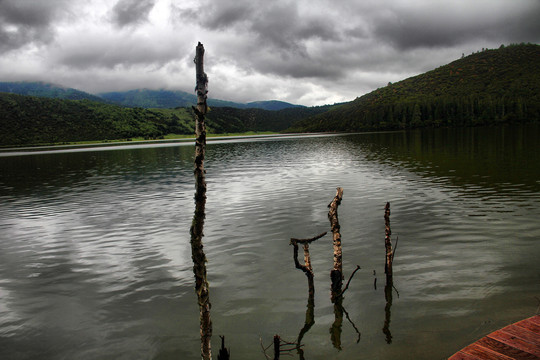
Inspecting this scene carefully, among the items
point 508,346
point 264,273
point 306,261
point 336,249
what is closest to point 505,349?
point 508,346

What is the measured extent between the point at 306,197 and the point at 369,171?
1909cm

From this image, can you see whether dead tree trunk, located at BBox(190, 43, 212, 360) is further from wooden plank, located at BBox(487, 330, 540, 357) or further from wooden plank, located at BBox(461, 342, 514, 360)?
wooden plank, located at BBox(487, 330, 540, 357)

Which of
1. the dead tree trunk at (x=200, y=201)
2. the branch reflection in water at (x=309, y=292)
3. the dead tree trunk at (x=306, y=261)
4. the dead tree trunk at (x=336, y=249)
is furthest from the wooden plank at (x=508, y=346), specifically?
the dead tree trunk at (x=200, y=201)

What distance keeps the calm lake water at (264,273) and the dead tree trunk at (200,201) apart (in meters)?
3.63

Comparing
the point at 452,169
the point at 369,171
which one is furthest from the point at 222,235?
the point at 452,169

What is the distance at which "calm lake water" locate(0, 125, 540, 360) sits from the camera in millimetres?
10898

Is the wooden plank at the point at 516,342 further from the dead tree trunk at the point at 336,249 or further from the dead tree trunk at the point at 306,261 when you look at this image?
the dead tree trunk at the point at 306,261

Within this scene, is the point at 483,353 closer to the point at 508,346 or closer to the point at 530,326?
the point at 508,346

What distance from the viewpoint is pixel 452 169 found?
45.8 metres

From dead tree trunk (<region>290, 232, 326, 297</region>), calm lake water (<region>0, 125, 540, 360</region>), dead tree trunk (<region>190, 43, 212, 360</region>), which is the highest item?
dead tree trunk (<region>190, 43, 212, 360</region>)

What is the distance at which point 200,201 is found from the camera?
22.8 ft

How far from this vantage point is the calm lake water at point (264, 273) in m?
10.9

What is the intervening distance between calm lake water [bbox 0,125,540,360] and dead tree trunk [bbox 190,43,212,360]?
11.9 ft

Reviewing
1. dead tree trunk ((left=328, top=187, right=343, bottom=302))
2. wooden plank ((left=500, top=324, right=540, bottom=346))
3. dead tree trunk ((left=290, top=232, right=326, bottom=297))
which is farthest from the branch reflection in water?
wooden plank ((left=500, top=324, right=540, bottom=346))
